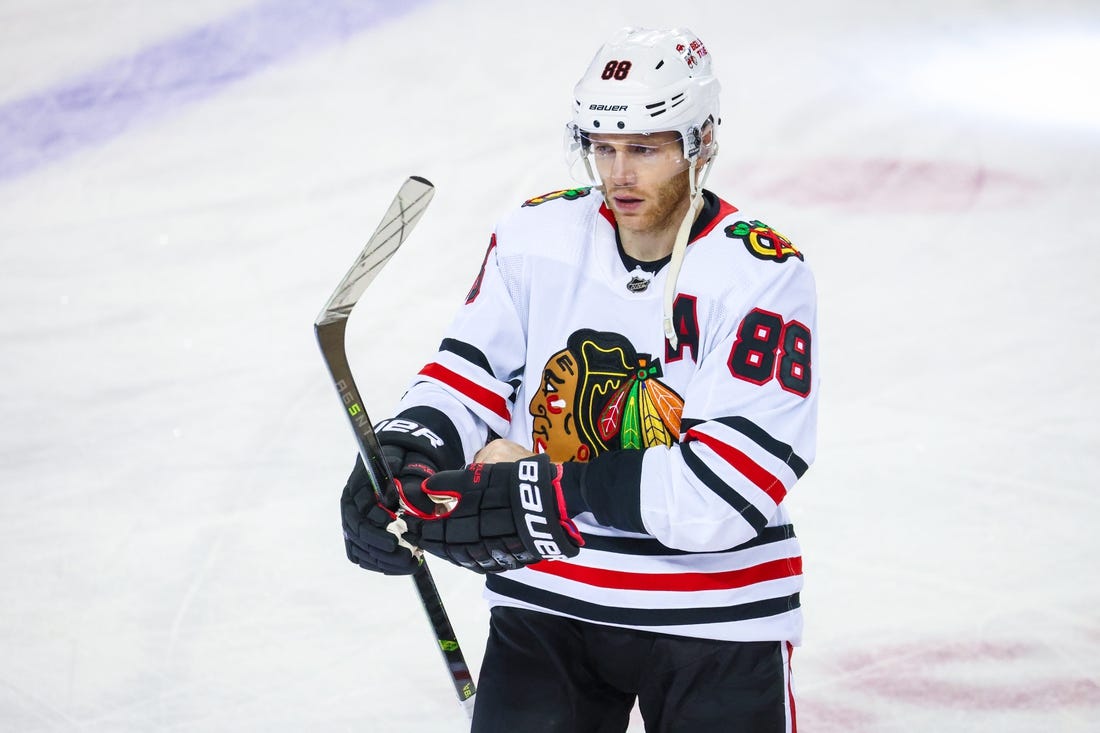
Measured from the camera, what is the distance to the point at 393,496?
5.99 feet

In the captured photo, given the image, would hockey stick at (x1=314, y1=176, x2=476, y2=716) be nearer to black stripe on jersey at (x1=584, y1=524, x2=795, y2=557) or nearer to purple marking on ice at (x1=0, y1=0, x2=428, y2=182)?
black stripe on jersey at (x1=584, y1=524, x2=795, y2=557)

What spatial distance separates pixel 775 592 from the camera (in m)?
1.90

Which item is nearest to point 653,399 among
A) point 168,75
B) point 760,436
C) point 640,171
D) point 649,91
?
point 760,436

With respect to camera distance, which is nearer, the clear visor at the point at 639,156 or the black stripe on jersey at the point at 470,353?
the clear visor at the point at 639,156

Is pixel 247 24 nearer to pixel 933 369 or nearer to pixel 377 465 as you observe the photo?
pixel 933 369

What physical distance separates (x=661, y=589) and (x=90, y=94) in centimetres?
390

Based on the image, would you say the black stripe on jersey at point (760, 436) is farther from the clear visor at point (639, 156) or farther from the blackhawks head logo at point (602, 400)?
the clear visor at point (639, 156)

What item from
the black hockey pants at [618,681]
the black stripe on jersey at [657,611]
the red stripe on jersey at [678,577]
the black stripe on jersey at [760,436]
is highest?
the black stripe on jersey at [760,436]

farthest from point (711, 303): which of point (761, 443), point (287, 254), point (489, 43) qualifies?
point (489, 43)

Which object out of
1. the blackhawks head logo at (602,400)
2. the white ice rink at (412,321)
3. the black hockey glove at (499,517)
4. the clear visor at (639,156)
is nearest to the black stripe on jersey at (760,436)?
the blackhawks head logo at (602,400)

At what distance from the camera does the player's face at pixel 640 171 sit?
1886 millimetres

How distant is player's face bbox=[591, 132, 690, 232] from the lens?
6.19 feet

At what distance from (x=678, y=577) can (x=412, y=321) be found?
221 cm

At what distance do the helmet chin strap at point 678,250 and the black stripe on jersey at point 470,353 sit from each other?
0.28 metres
